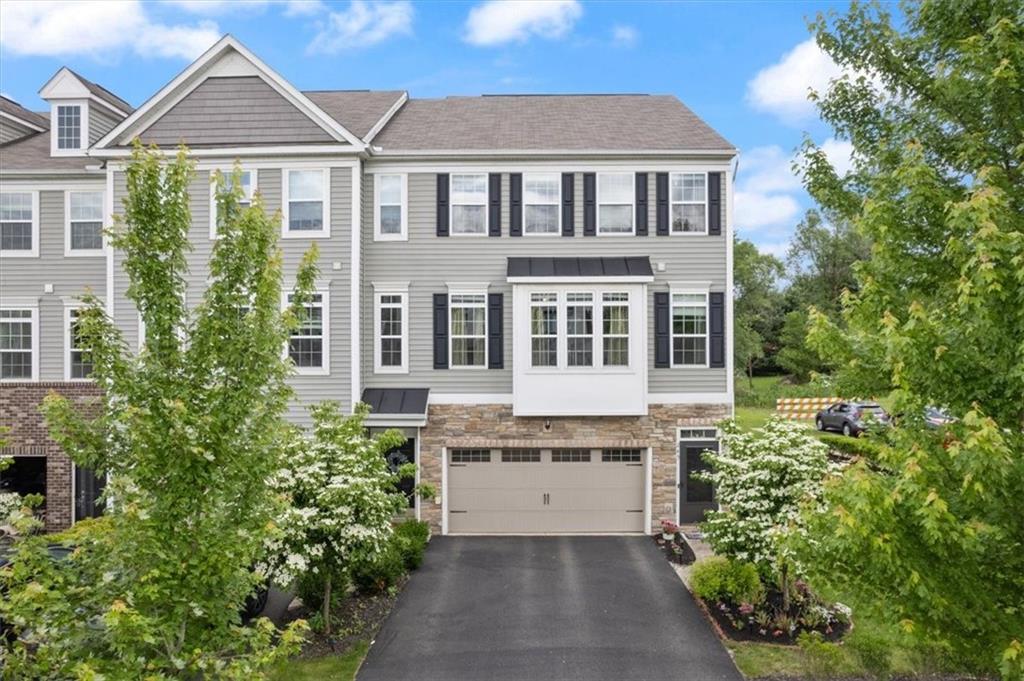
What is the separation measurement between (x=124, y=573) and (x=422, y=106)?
18.7 meters

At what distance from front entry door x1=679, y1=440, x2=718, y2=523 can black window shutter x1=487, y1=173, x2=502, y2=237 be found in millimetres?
7213

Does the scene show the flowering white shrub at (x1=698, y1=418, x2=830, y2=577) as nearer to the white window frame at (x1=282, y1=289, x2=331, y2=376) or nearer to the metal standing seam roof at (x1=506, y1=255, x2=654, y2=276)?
the metal standing seam roof at (x1=506, y1=255, x2=654, y2=276)

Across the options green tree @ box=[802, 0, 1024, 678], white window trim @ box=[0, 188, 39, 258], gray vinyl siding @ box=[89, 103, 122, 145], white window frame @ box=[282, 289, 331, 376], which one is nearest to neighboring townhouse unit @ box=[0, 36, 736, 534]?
white window frame @ box=[282, 289, 331, 376]

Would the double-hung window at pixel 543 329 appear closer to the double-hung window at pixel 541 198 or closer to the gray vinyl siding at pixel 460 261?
the gray vinyl siding at pixel 460 261

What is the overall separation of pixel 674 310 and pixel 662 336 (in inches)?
28.7

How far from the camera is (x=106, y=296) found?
1894cm

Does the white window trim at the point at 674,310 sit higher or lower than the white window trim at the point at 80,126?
lower

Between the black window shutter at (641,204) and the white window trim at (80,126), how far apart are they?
1484 centimetres

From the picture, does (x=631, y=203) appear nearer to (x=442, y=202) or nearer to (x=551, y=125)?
(x=551, y=125)

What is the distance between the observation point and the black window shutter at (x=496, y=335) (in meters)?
18.7

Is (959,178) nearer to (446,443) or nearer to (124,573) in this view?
(124,573)

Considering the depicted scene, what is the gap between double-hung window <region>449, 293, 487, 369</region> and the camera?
61.6 ft

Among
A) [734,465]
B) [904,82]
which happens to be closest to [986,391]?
[904,82]

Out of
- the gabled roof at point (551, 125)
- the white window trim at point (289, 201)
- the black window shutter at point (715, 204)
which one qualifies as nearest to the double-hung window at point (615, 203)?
the gabled roof at point (551, 125)
